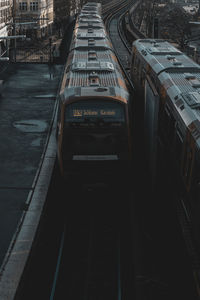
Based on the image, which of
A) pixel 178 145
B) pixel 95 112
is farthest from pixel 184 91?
pixel 95 112

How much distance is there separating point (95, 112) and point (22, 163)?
500 centimetres

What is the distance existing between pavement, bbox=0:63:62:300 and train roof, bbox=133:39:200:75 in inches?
224

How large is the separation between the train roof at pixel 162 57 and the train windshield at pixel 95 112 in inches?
161

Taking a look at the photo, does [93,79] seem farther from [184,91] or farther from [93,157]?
[184,91]

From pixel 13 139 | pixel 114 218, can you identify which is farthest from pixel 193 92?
pixel 13 139

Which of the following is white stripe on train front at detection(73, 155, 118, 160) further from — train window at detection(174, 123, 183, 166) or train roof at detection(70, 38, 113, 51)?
train roof at detection(70, 38, 113, 51)

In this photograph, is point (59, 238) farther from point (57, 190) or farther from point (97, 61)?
point (97, 61)

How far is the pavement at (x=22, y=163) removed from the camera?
468 inches

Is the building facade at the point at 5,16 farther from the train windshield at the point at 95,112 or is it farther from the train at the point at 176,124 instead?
the train windshield at the point at 95,112

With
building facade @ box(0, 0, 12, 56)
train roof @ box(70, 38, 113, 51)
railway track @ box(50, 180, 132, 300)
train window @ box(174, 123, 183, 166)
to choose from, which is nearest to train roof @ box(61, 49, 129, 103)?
train roof @ box(70, 38, 113, 51)

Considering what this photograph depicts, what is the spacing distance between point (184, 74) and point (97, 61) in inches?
155

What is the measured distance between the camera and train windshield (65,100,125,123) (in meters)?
14.4

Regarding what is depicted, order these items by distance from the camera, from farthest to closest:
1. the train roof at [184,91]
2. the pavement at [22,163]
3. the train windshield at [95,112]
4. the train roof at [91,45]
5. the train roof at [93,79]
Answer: the train roof at [91,45]
the train roof at [93,79]
the train windshield at [95,112]
the train roof at [184,91]
the pavement at [22,163]

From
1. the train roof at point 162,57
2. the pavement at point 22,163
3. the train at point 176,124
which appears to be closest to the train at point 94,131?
the train at point 176,124
